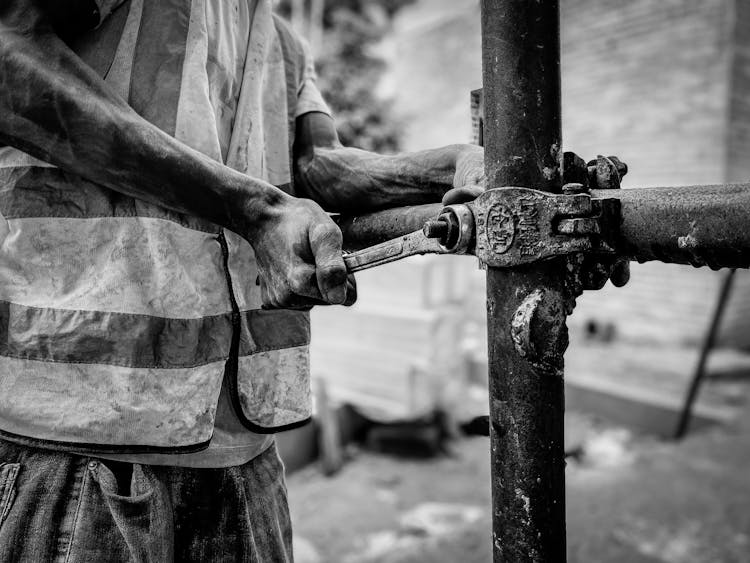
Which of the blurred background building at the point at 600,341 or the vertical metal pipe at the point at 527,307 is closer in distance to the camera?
the vertical metal pipe at the point at 527,307

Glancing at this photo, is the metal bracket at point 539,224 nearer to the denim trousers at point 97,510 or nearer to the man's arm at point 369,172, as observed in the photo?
the man's arm at point 369,172

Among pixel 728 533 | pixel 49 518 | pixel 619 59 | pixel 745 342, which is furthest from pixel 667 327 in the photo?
pixel 49 518

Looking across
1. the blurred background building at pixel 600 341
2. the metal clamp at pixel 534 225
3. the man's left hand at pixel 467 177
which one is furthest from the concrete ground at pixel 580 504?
the metal clamp at pixel 534 225

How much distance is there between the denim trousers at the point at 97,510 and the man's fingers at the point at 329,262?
49 centimetres

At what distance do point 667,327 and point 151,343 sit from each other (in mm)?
7101

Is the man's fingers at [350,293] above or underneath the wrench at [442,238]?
underneath

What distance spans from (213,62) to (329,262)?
1.81ft

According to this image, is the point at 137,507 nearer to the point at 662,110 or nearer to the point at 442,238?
the point at 442,238

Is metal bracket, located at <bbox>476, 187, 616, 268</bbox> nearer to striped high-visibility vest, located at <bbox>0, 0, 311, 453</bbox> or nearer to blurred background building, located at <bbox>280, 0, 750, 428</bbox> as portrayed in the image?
striped high-visibility vest, located at <bbox>0, 0, 311, 453</bbox>

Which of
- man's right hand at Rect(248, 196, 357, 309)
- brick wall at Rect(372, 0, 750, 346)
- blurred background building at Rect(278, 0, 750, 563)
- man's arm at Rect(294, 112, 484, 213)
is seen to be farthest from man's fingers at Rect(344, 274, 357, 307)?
brick wall at Rect(372, 0, 750, 346)

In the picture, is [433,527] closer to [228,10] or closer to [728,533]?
[728,533]

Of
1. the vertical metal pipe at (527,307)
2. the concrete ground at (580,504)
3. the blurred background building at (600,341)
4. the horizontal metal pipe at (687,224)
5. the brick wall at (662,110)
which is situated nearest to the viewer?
the horizontal metal pipe at (687,224)

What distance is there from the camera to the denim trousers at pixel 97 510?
0.97 m

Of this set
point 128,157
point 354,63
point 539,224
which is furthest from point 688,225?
point 354,63
